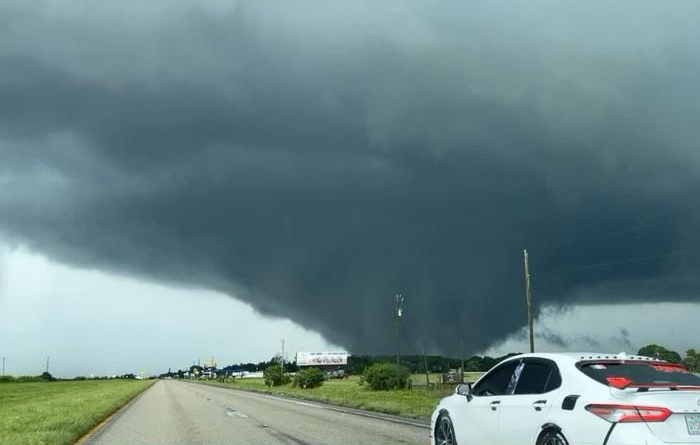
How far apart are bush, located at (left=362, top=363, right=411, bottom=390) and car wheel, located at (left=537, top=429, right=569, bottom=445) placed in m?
57.3

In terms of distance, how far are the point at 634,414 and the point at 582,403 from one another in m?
0.55

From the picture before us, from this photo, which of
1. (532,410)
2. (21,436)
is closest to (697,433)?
(532,410)

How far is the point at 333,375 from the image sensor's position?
627 feet

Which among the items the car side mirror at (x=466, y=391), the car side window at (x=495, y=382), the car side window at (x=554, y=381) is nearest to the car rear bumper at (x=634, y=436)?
the car side window at (x=554, y=381)

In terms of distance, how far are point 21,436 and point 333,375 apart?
590 feet

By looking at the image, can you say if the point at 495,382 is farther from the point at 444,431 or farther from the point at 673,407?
the point at 673,407

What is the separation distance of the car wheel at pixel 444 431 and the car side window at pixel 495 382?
0.82m

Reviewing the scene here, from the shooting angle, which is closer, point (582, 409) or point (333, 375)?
point (582, 409)

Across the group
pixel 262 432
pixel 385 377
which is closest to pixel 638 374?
pixel 262 432

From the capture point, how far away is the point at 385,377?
207 ft

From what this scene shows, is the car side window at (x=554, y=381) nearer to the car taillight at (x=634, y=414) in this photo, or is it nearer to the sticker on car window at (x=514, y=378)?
the sticker on car window at (x=514, y=378)

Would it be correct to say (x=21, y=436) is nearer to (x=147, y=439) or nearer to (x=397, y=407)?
(x=147, y=439)

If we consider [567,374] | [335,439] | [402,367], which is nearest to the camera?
[567,374]

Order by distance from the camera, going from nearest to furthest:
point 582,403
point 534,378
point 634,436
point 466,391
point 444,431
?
point 634,436 < point 582,403 < point 534,378 < point 466,391 < point 444,431
